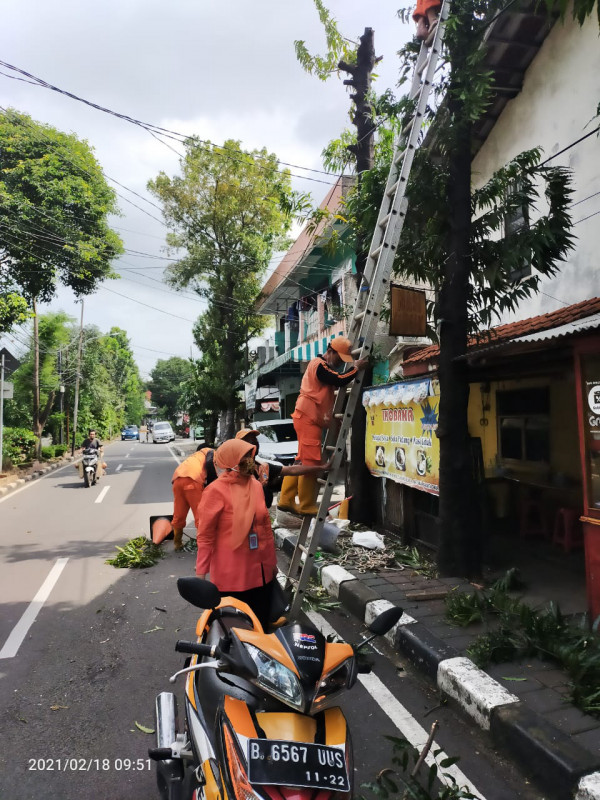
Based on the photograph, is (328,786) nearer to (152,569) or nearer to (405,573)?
(405,573)

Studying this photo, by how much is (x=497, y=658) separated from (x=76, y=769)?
8.86 feet

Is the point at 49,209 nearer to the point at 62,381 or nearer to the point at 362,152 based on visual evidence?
the point at 362,152

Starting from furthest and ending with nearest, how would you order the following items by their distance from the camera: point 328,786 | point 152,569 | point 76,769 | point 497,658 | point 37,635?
1. point 152,569
2. point 37,635
3. point 497,658
4. point 76,769
5. point 328,786

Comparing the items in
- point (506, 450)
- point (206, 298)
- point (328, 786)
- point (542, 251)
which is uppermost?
point (206, 298)

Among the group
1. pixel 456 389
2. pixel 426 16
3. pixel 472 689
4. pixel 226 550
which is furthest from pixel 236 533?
pixel 426 16

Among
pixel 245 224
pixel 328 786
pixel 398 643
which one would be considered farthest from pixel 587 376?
pixel 245 224

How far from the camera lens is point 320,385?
16.2 feet

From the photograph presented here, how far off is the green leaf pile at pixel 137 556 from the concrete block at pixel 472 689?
14.3 feet

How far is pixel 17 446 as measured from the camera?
67.4 ft

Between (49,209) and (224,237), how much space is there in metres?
8.79

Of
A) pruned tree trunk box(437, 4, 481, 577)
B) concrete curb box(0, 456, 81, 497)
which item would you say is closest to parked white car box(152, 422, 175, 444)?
concrete curb box(0, 456, 81, 497)

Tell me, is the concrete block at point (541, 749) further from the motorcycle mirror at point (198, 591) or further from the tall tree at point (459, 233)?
the tall tree at point (459, 233)

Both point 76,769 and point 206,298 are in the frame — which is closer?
point 76,769

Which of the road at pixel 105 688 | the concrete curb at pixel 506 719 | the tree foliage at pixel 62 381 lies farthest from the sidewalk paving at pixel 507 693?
the tree foliage at pixel 62 381
